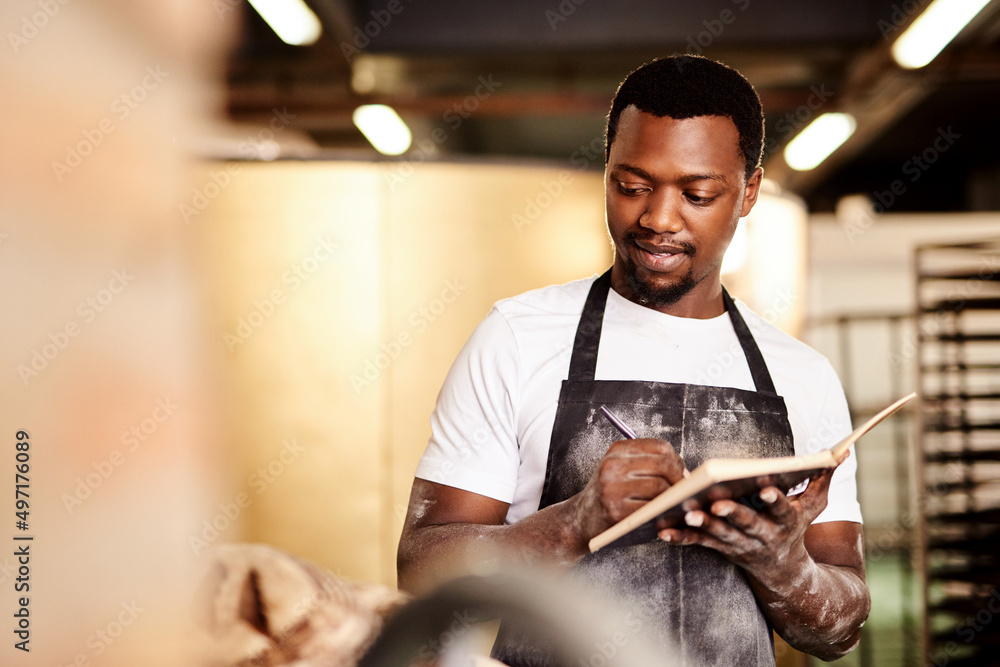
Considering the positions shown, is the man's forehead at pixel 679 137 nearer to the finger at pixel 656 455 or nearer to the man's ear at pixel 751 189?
the man's ear at pixel 751 189

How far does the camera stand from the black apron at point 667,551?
4.70ft

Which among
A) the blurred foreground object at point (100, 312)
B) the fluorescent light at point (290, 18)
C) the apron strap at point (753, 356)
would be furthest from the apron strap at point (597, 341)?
the fluorescent light at point (290, 18)

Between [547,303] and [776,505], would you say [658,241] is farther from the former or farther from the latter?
[776,505]

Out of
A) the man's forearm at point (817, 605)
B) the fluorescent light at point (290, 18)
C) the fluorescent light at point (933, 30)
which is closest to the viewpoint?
the man's forearm at point (817, 605)

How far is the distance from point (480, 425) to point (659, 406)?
340mm

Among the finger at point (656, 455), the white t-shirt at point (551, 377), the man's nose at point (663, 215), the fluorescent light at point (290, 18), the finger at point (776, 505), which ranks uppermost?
the fluorescent light at point (290, 18)

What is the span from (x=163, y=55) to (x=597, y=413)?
2.97 feet

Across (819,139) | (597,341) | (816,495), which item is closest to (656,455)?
(816,495)

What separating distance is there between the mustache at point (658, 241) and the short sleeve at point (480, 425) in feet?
0.93

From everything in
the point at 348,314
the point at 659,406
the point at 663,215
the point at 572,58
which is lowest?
the point at 659,406

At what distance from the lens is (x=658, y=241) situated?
4.78ft

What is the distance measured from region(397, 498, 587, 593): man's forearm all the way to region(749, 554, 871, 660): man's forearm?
360 mm

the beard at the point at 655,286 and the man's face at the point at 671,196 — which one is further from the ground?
the man's face at the point at 671,196

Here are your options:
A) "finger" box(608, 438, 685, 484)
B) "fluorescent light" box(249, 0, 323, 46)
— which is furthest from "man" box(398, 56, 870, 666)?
"fluorescent light" box(249, 0, 323, 46)
